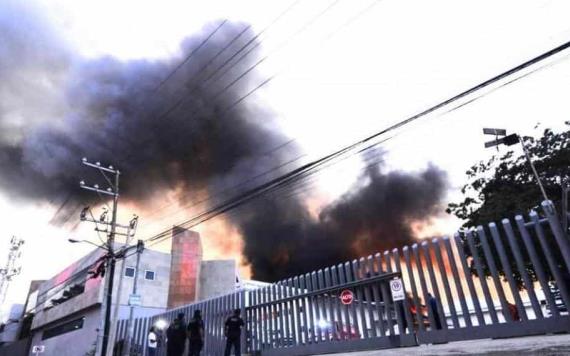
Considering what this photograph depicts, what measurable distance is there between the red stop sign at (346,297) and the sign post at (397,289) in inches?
45.7

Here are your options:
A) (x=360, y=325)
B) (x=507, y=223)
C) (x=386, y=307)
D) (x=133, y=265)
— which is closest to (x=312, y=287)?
(x=360, y=325)

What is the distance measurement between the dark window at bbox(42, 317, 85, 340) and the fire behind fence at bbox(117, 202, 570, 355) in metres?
20.5

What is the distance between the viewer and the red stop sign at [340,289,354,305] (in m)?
8.52

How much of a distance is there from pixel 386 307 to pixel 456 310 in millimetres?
1489

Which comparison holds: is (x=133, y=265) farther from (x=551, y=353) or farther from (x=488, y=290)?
(x=551, y=353)

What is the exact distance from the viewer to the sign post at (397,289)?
7582mm

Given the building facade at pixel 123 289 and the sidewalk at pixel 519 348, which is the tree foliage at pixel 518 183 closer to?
the sidewalk at pixel 519 348

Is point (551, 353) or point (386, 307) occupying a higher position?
point (386, 307)

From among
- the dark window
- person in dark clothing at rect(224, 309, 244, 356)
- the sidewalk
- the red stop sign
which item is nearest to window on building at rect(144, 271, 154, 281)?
the dark window

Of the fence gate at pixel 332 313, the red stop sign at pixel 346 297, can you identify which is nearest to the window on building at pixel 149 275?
the fence gate at pixel 332 313

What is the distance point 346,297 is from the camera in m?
8.59

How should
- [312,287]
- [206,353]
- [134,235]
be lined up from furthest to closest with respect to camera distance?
1. [134,235]
2. [206,353]
3. [312,287]

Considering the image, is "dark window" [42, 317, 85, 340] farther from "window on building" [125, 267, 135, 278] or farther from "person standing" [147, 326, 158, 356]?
"person standing" [147, 326, 158, 356]

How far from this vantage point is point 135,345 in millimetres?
16094
